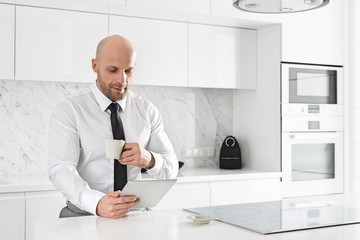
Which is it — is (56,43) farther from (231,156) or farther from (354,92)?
(354,92)

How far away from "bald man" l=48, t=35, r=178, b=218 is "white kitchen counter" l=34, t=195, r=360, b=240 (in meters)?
0.18

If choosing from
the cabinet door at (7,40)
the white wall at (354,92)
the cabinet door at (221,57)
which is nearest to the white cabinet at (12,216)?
the cabinet door at (7,40)

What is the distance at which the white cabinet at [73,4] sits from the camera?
3.27 meters

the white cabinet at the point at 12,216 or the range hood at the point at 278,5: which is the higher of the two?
the range hood at the point at 278,5

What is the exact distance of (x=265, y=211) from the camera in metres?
2.20

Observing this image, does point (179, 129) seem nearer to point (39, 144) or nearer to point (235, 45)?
point (235, 45)

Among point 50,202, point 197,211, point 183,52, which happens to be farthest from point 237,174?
point 197,211

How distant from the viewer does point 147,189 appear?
6.24 ft

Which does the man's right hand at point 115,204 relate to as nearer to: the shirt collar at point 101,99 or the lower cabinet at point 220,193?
the shirt collar at point 101,99

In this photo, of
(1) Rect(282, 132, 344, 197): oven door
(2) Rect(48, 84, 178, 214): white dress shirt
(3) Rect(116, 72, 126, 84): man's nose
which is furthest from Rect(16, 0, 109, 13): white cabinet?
(1) Rect(282, 132, 344, 197): oven door

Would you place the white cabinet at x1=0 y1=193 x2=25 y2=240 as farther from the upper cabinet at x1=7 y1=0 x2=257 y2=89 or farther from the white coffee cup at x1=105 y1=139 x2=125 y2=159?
the white coffee cup at x1=105 y1=139 x2=125 y2=159

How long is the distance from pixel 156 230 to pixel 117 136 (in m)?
0.60

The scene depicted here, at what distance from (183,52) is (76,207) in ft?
6.49

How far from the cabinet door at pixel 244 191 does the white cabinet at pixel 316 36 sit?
1004 millimetres
